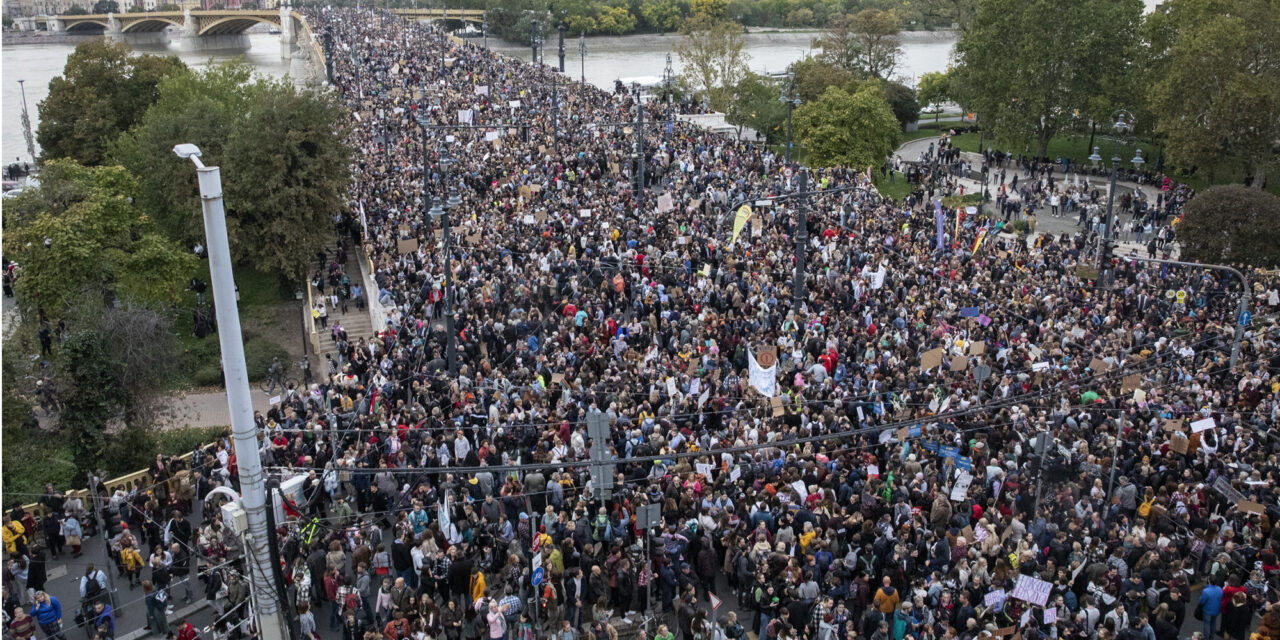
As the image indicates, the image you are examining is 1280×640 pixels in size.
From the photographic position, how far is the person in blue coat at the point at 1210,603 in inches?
575

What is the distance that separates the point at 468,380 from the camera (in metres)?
21.7

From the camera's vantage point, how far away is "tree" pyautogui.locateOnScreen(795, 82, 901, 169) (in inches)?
1916

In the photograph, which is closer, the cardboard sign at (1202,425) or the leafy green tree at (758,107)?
the cardboard sign at (1202,425)

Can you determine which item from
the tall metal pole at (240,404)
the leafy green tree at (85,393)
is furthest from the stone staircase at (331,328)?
the tall metal pole at (240,404)

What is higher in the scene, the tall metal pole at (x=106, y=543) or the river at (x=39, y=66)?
the river at (x=39, y=66)

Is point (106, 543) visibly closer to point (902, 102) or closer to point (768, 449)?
point (768, 449)

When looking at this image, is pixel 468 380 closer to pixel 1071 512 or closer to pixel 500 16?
pixel 1071 512

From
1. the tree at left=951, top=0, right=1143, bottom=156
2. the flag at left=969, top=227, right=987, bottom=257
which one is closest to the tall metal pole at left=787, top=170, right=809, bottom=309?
the flag at left=969, top=227, right=987, bottom=257

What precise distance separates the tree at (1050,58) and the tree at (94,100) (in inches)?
1616

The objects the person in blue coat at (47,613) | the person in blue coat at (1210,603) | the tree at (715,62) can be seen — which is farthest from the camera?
the tree at (715,62)

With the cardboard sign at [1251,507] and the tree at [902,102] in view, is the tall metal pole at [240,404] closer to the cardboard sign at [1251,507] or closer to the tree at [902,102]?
the cardboard sign at [1251,507]

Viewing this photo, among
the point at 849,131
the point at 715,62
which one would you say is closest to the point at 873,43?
the point at 715,62

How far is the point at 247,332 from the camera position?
37875mm

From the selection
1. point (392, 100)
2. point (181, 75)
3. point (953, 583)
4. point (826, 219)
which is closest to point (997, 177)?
point (826, 219)
